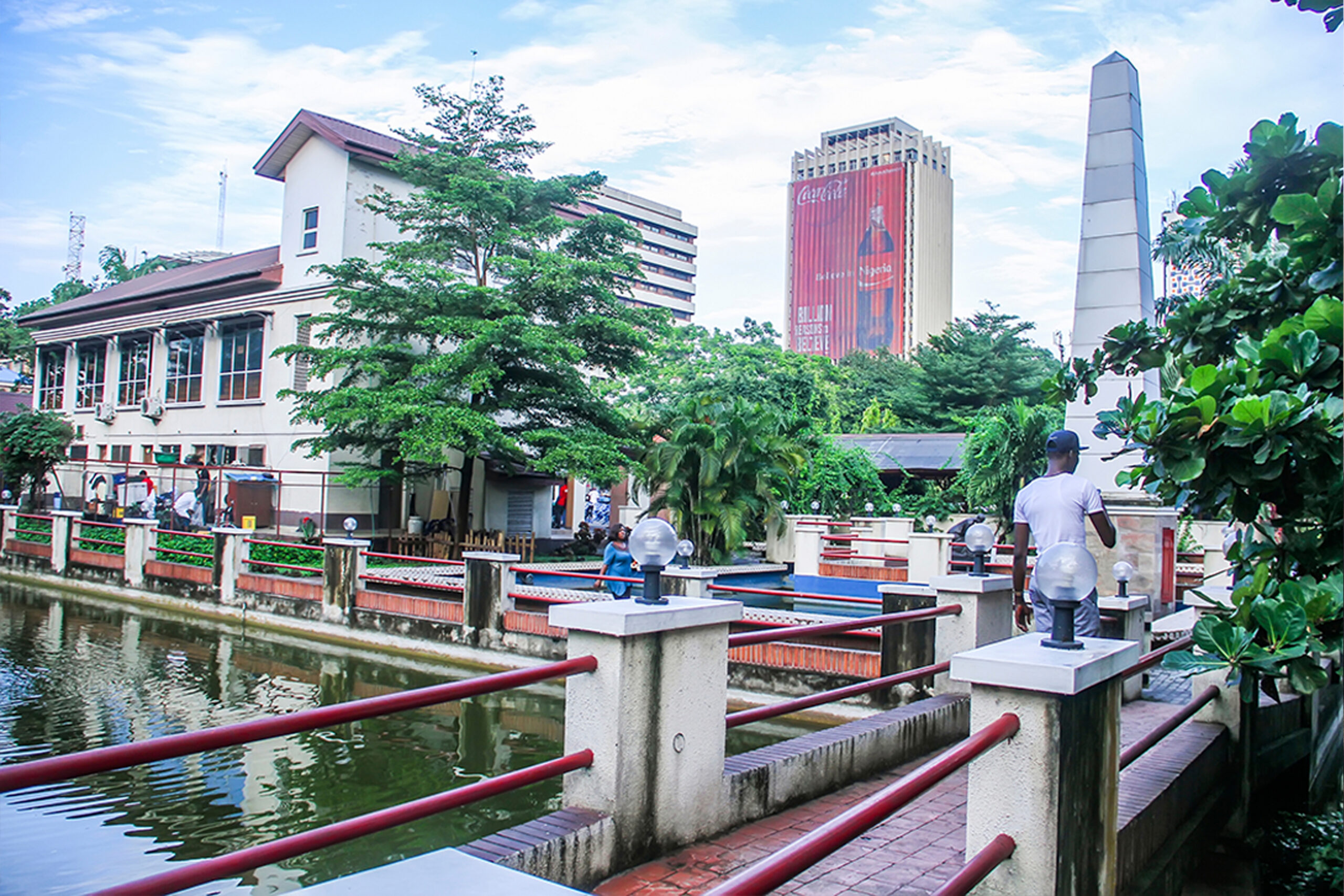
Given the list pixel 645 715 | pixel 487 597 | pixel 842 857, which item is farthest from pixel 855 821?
pixel 487 597

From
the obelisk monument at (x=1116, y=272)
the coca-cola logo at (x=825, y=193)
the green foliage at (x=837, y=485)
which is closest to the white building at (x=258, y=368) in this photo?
the green foliage at (x=837, y=485)

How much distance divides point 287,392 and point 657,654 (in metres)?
20.8

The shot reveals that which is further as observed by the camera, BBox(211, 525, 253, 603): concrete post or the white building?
the white building

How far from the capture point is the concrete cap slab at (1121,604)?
8336 millimetres

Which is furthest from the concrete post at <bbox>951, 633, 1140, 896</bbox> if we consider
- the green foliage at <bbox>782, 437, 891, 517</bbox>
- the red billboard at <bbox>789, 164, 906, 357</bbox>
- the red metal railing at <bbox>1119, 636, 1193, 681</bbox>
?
the red billboard at <bbox>789, 164, 906, 357</bbox>

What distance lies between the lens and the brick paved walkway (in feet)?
13.5

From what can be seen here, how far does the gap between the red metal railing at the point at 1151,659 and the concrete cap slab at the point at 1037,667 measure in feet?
1.07

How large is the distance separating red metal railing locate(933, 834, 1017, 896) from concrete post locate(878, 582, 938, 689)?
6.53m

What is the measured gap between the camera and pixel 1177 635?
31.6 feet

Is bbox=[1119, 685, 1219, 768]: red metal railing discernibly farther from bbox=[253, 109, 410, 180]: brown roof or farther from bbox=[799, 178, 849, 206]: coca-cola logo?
bbox=[799, 178, 849, 206]: coca-cola logo

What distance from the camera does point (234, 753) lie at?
944cm

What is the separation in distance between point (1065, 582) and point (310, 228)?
2822 centimetres

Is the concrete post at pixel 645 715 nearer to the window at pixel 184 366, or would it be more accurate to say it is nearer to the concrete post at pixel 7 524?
the concrete post at pixel 7 524

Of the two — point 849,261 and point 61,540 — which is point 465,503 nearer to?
point 61,540
